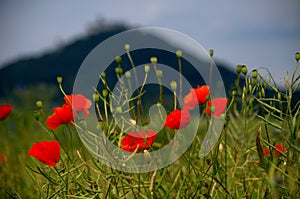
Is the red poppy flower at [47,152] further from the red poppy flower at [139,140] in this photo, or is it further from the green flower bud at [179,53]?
the green flower bud at [179,53]

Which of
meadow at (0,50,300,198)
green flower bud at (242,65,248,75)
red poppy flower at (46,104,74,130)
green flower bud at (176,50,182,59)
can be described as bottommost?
meadow at (0,50,300,198)

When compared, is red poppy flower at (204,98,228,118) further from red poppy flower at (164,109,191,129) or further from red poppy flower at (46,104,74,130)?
red poppy flower at (46,104,74,130)

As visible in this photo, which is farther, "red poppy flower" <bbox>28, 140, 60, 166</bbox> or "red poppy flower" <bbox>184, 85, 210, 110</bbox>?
"red poppy flower" <bbox>184, 85, 210, 110</bbox>

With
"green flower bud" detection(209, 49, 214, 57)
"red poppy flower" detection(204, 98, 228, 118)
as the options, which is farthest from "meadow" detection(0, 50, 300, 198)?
"green flower bud" detection(209, 49, 214, 57)

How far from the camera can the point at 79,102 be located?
4.06 feet

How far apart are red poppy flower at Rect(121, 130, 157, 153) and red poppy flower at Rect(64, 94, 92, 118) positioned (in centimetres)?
16

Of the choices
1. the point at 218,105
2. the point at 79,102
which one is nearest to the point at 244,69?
the point at 218,105

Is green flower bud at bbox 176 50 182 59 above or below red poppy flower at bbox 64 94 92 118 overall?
above

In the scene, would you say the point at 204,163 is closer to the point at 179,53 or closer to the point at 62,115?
the point at 179,53

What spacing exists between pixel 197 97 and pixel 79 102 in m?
0.35

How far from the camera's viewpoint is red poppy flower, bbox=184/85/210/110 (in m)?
1.30

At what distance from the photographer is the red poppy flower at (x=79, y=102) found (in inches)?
47.6

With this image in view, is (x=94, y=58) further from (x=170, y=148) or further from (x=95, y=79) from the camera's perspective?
(x=170, y=148)

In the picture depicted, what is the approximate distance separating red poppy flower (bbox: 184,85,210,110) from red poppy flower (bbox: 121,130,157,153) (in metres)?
0.19
